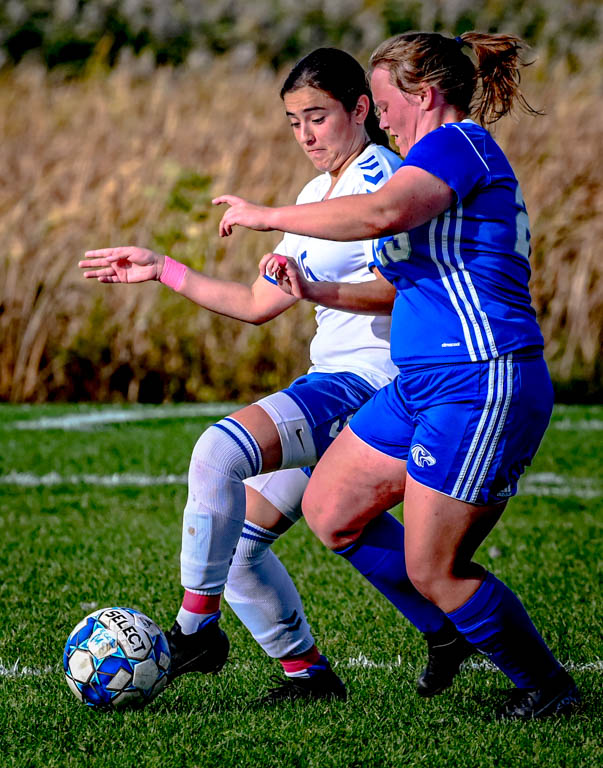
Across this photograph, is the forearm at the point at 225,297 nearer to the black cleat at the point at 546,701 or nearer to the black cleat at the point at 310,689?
the black cleat at the point at 310,689

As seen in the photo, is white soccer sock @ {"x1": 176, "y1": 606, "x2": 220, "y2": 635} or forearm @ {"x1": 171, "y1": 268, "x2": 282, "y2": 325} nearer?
white soccer sock @ {"x1": 176, "y1": 606, "x2": 220, "y2": 635}

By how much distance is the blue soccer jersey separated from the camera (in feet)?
10.1

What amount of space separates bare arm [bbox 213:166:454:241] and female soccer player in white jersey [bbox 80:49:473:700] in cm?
39

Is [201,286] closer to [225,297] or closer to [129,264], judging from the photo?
[225,297]

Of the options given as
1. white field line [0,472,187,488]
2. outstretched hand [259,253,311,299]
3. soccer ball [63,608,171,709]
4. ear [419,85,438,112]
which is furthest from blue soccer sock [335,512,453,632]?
white field line [0,472,187,488]

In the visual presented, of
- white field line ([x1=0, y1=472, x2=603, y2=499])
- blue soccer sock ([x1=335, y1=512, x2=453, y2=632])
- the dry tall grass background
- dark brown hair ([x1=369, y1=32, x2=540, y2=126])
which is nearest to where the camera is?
dark brown hair ([x1=369, y1=32, x2=540, y2=126])

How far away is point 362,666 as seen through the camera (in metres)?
4.00

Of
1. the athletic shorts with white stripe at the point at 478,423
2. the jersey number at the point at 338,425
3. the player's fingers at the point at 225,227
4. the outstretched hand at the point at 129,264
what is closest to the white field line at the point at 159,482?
the outstretched hand at the point at 129,264

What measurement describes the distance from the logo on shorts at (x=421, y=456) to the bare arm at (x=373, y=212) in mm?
589

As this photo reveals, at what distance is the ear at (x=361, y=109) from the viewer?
380 cm

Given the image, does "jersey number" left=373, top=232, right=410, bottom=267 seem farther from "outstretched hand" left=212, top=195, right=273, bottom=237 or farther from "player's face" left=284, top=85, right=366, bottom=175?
"player's face" left=284, top=85, right=366, bottom=175

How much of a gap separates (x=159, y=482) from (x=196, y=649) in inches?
136

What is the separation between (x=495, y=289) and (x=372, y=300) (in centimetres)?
54

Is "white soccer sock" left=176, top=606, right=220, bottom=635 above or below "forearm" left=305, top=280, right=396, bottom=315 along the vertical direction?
below
